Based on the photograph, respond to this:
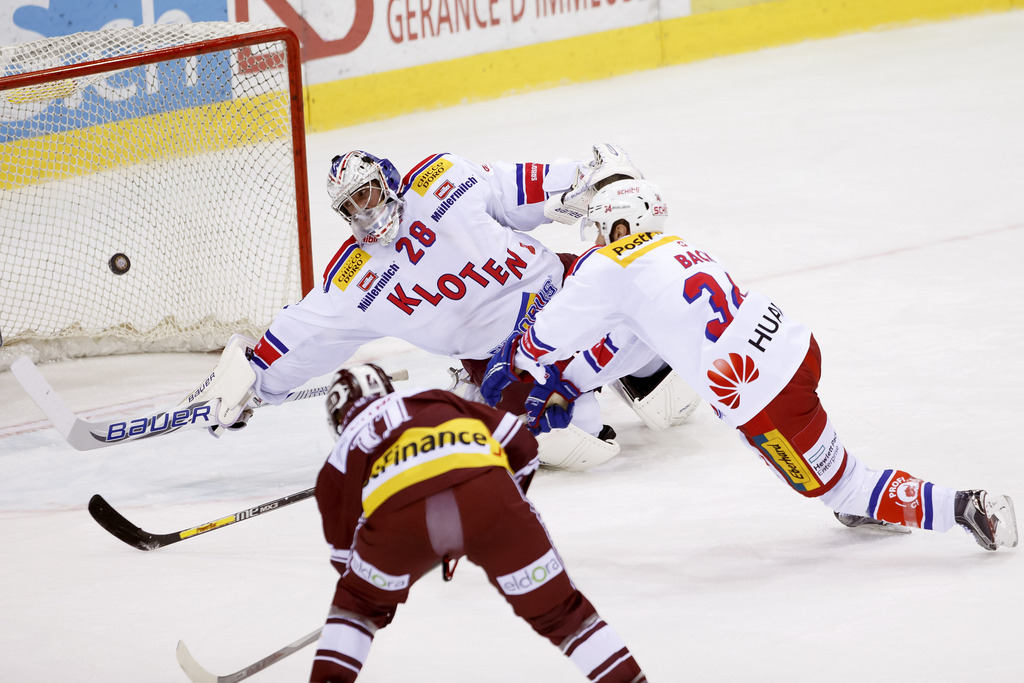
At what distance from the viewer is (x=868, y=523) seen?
2.90 m

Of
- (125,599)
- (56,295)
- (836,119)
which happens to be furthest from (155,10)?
(125,599)

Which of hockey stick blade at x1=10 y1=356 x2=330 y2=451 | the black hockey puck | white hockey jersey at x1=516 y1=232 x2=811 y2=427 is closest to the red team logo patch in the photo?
white hockey jersey at x1=516 y1=232 x2=811 y2=427

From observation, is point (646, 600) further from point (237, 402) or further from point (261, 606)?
point (237, 402)

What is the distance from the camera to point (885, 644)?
7.73 ft

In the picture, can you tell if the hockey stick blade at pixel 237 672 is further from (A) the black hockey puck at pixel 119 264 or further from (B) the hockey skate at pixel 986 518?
(A) the black hockey puck at pixel 119 264

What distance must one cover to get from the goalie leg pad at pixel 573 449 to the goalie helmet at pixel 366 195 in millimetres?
690

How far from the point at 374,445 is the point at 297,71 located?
266 centimetres

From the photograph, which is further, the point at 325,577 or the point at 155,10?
the point at 155,10

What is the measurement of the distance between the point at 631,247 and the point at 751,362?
0.36 meters

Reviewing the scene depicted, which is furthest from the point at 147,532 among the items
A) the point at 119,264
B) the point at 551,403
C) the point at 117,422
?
the point at 119,264

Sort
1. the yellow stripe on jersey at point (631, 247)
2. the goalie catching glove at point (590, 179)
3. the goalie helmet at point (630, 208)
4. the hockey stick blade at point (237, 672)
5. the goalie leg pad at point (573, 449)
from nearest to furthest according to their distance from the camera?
the hockey stick blade at point (237, 672)
the yellow stripe on jersey at point (631, 247)
the goalie helmet at point (630, 208)
the goalie leg pad at point (573, 449)
the goalie catching glove at point (590, 179)

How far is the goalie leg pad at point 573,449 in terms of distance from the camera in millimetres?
3381

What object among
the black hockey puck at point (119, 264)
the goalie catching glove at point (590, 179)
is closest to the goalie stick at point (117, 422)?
the goalie catching glove at point (590, 179)

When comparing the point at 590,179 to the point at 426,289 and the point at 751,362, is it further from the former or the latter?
the point at 751,362
